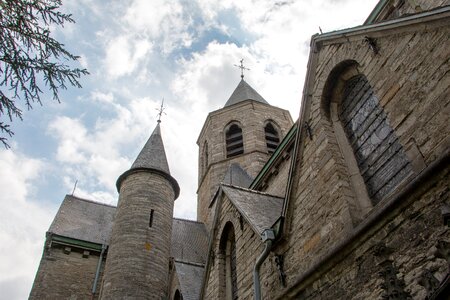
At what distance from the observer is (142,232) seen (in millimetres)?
12188

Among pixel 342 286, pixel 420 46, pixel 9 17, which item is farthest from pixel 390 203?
pixel 9 17

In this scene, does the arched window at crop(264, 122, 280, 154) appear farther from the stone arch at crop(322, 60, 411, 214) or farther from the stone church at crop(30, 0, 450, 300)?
the stone arch at crop(322, 60, 411, 214)

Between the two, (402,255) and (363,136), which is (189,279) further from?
(402,255)

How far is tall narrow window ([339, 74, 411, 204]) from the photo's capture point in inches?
180

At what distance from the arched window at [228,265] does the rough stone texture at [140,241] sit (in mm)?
4121

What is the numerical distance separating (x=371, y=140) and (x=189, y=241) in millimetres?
12794

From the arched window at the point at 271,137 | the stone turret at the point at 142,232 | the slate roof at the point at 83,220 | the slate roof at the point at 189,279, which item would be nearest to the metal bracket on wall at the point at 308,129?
the slate roof at the point at 189,279

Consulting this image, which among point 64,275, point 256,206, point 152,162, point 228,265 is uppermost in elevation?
point 152,162

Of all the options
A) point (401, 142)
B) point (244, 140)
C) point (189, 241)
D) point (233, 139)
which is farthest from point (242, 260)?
point (233, 139)

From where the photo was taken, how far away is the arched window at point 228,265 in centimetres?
735

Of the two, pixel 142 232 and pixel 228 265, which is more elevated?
pixel 142 232

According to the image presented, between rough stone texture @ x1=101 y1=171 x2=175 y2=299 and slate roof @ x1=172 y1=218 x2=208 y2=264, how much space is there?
2.50 m

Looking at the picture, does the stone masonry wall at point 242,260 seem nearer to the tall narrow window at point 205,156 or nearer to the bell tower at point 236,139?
the bell tower at point 236,139

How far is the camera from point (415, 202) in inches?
144
